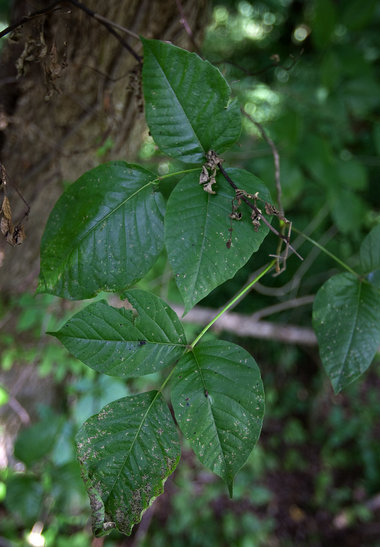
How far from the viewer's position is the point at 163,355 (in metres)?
0.68

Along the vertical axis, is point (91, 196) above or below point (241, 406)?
above

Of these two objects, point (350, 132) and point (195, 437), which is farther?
point (350, 132)

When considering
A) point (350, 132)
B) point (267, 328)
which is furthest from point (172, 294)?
point (350, 132)

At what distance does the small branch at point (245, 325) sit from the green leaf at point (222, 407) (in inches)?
57.1

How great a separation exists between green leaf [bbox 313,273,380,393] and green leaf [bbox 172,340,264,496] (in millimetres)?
193

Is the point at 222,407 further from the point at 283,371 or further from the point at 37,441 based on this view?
the point at 283,371

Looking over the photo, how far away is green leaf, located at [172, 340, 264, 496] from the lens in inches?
24.0

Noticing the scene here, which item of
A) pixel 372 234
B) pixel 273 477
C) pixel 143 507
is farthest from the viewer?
pixel 273 477

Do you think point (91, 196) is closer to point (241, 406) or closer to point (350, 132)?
point (241, 406)

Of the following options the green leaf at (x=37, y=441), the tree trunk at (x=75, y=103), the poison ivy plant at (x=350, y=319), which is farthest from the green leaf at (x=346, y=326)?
the green leaf at (x=37, y=441)

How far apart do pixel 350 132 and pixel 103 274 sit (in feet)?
10.9

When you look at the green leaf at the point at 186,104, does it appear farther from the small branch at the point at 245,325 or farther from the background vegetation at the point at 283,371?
the small branch at the point at 245,325

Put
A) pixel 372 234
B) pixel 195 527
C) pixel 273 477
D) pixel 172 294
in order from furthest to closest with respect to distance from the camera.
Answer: pixel 273 477 < pixel 195 527 < pixel 172 294 < pixel 372 234

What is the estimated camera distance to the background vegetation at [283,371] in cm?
180
